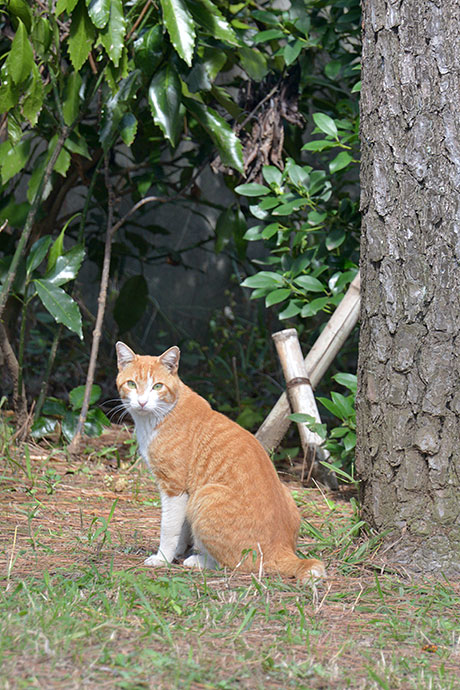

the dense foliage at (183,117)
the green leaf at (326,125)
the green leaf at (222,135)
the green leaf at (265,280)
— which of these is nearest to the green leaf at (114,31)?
the dense foliage at (183,117)

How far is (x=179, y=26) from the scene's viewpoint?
3658 millimetres

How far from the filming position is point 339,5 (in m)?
4.25

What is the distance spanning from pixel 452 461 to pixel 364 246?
34.8 inches

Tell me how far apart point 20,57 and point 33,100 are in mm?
211

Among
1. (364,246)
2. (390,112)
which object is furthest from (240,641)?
(390,112)

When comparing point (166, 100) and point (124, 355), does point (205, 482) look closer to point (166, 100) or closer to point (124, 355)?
point (124, 355)

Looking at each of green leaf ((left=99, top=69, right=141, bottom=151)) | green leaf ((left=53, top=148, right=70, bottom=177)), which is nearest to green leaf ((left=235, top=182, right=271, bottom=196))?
green leaf ((left=99, top=69, right=141, bottom=151))

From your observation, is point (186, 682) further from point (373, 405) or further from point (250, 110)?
point (250, 110)

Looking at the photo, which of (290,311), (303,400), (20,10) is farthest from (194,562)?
(20,10)

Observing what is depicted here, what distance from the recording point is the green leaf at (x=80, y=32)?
373 cm

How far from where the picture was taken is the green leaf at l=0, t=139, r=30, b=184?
4164mm

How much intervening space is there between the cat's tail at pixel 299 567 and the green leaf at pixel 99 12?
250cm

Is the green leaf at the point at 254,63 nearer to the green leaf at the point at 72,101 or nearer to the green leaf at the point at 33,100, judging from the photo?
the green leaf at the point at 72,101

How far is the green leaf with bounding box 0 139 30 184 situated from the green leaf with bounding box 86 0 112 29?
866 millimetres
